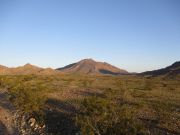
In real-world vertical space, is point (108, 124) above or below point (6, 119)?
above

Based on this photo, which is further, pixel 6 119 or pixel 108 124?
pixel 6 119

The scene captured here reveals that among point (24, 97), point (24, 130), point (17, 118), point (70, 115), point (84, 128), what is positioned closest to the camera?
point (84, 128)

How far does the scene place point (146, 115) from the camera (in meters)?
16.8

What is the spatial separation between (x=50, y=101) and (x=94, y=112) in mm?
8351

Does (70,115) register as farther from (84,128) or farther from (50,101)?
(50,101)

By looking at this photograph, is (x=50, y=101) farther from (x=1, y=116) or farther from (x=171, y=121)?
(x=171, y=121)

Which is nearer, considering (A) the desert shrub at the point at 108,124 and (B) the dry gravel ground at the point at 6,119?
(A) the desert shrub at the point at 108,124

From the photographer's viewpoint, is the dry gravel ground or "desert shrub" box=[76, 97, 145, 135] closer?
"desert shrub" box=[76, 97, 145, 135]

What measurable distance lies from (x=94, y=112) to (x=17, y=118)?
477cm

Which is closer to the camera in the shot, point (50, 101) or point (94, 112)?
point (94, 112)

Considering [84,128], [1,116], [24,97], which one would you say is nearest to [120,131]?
[84,128]

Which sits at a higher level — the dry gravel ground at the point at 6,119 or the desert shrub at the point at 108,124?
the desert shrub at the point at 108,124

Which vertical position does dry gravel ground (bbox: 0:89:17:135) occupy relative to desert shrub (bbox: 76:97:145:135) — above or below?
below

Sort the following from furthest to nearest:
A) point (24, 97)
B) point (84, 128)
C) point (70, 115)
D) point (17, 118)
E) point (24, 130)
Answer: point (24, 97), point (17, 118), point (70, 115), point (24, 130), point (84, 128)
